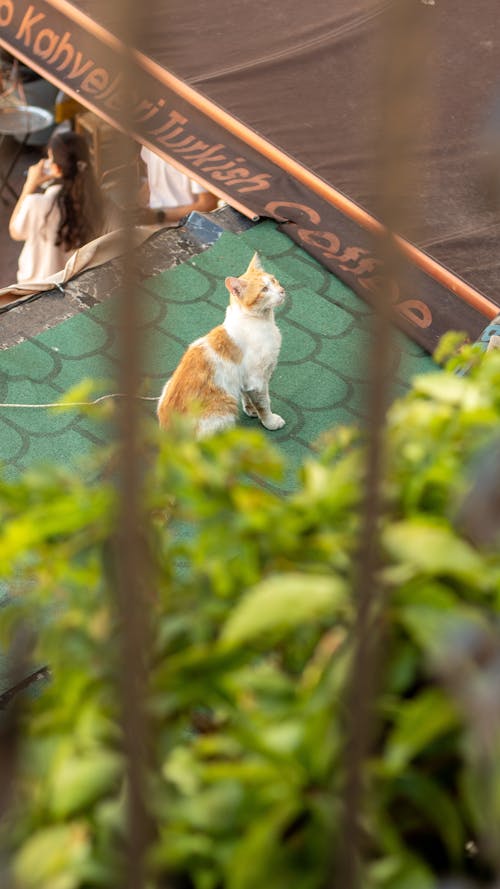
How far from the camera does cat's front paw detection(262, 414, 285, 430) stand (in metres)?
3.62

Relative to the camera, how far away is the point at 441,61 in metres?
4.35

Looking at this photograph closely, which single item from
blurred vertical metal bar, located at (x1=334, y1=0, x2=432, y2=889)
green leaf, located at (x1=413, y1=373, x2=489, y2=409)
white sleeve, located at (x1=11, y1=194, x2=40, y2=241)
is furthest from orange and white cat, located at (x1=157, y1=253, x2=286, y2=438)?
blurred vertical metal bar, located at (x1=334, y1=0, x2=432, y2=889)

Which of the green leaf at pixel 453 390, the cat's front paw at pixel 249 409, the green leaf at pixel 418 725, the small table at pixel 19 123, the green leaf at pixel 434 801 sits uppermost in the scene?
the green leaf at pixel 453 390

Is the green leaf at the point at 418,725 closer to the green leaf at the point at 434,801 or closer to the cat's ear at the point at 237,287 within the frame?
→ the green leaf at the point at 434,801

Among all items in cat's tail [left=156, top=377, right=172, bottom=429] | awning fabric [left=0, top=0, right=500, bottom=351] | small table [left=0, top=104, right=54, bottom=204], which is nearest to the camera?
cat's tail [left=156, top=377, right=172, bottom=429]

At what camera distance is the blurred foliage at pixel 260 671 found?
804 millimetres

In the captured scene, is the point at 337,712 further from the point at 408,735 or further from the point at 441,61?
the point at 441,61

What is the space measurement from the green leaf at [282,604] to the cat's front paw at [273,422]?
2.80 meters

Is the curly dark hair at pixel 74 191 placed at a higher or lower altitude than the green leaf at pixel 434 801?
lower

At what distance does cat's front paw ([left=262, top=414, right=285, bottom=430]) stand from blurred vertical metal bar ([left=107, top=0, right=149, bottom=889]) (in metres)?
2.90

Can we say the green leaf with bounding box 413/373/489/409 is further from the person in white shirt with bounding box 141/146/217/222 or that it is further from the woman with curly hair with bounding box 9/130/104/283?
the person in white shirt with bounding box 141/146/217/222

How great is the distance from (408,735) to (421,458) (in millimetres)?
243

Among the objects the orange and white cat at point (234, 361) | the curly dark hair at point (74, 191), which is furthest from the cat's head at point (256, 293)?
the curly dark hair at point (74, 191)

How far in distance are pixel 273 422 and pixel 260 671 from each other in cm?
277
